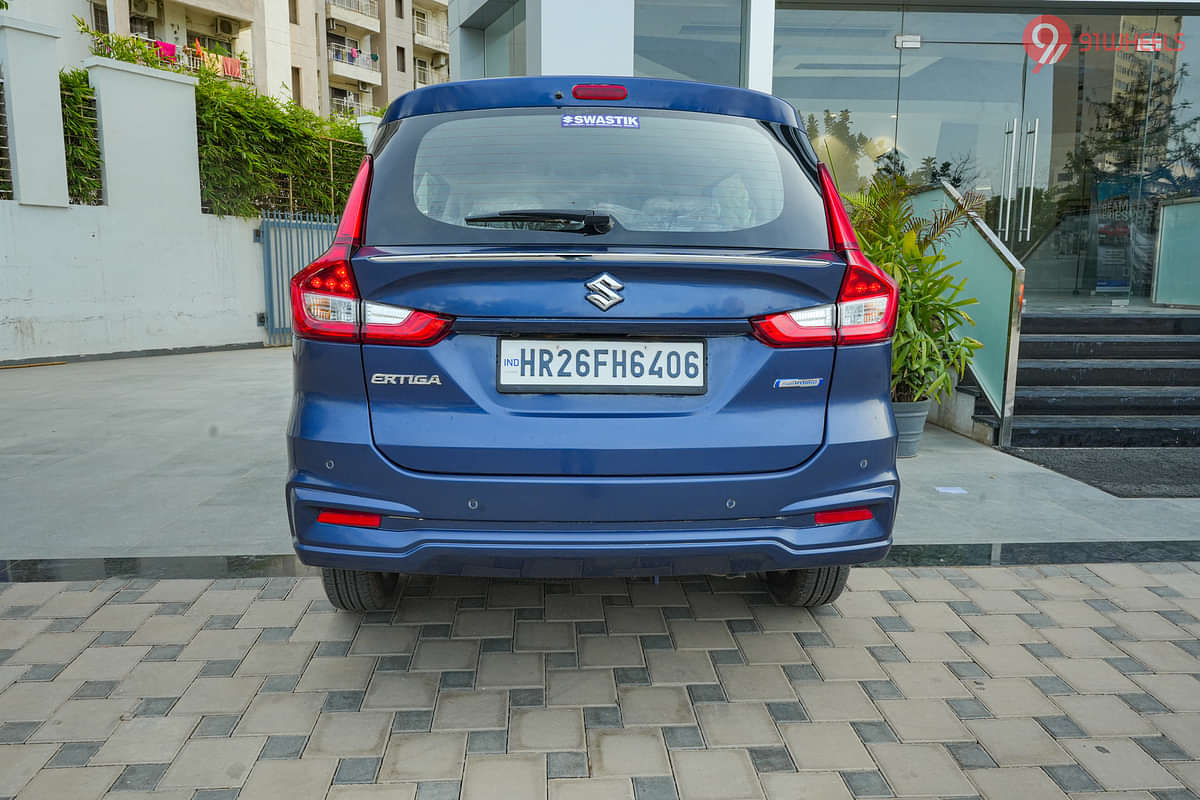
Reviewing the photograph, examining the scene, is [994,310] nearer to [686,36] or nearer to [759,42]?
[759,42]

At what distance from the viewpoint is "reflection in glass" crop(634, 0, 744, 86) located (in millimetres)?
9461

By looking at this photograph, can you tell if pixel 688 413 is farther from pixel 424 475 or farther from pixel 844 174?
pixel 844 174

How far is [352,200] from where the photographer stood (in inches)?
95.9

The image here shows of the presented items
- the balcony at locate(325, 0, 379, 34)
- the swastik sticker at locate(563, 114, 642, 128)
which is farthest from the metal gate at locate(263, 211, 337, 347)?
the balcony at locate(325, 0, 379, 34)

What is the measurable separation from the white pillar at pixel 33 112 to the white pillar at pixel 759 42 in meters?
7.81

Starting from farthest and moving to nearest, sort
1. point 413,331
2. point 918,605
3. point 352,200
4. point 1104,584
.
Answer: point 1104,584, point 918,605, point 352,200, point 413,331

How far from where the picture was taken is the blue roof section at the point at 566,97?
8.39 ft

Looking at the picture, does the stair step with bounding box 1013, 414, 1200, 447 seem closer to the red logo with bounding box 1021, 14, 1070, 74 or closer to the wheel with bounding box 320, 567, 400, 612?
the wheel with bounding box 320, 567, 400, 612

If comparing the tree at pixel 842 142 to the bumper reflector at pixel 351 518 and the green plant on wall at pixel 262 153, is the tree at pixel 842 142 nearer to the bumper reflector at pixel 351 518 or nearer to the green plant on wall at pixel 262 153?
the green plant on wall at pixel 262 153

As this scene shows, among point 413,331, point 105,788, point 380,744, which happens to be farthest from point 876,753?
point 105,788

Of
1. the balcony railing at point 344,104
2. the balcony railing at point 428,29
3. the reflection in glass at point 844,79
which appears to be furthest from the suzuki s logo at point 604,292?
the balcony railing at point 428,29

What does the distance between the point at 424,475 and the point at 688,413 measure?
2.23 feet

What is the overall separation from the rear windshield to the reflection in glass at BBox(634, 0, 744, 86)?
742cm

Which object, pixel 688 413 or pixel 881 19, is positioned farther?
pixel 881 19
